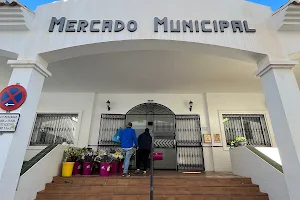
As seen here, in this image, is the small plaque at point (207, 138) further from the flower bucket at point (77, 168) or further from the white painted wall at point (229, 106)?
the flower bucket at point (77, 168)

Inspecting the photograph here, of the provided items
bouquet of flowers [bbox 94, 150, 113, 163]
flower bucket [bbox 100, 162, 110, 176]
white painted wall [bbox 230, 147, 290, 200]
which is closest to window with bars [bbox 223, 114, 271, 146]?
white painted wall [bbox 230, 147, 290, 200]

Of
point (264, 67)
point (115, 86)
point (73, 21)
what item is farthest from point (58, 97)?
point (264, 67)

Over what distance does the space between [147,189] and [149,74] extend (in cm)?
338

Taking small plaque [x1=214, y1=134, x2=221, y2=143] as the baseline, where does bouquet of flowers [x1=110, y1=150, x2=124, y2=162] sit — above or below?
below

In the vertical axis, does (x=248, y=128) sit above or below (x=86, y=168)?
above

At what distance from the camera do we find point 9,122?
8.66 ft

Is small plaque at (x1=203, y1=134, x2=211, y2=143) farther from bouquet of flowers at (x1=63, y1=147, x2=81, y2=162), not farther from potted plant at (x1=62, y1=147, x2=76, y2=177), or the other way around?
potted plant at (x1=62, y1=147, x2=76, y2=177)

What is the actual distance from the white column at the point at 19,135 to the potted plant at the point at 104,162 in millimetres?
2131

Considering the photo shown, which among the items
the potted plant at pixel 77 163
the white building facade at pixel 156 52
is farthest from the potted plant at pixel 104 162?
the white building facade at pixel 156 52

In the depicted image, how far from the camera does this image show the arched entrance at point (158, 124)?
663 centimetres

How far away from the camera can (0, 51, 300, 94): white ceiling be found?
475 centimetres

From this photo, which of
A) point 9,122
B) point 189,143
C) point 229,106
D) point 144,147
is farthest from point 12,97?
point 229,106

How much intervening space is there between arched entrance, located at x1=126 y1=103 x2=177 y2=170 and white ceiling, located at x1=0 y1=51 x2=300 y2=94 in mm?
774

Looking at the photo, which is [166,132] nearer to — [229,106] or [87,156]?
[229,106]
